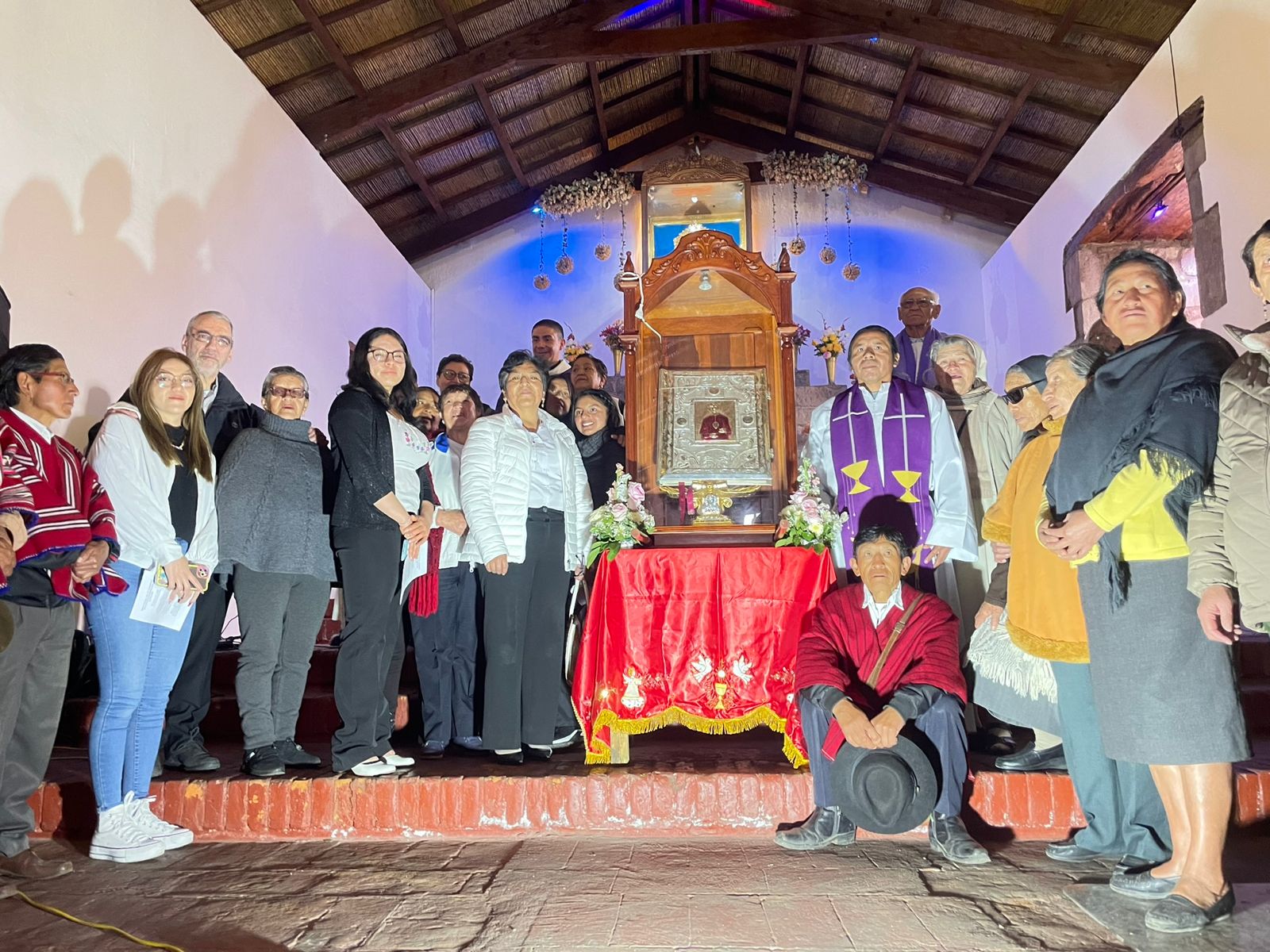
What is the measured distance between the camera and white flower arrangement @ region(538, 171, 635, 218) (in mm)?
9414

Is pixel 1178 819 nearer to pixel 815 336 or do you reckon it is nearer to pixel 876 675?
pixel 876 675

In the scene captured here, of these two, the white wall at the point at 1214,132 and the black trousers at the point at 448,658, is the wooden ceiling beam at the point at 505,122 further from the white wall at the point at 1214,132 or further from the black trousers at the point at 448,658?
the black trousers at the point at 448,658

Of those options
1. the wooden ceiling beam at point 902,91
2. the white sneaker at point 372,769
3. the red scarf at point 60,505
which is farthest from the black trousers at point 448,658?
the wooden ceiling beam at point 902,91

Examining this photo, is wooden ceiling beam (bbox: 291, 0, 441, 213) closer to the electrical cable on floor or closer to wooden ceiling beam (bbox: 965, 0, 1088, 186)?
wooden ceiling beam (bbox: 965, 0, 1088, 186)

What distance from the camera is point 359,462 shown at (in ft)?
9.53

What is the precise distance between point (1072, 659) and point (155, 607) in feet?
8.89

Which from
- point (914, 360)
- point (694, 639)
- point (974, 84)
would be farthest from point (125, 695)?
point (974, 84)

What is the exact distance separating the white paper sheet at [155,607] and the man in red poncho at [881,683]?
1.94 meters

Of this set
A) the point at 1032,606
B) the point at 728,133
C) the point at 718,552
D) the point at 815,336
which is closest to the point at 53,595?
the point at 718,552

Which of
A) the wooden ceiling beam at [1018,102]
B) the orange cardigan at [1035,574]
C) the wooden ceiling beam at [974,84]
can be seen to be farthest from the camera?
the wooden ceiling beam at [974,84]

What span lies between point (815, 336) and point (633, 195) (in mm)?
2597

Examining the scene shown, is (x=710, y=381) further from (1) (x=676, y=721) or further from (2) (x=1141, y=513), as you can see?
(2) (x=1141, y=513)

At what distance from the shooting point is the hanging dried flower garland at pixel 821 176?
9164mm

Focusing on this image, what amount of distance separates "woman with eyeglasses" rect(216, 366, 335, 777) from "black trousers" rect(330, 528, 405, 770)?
172 mm
